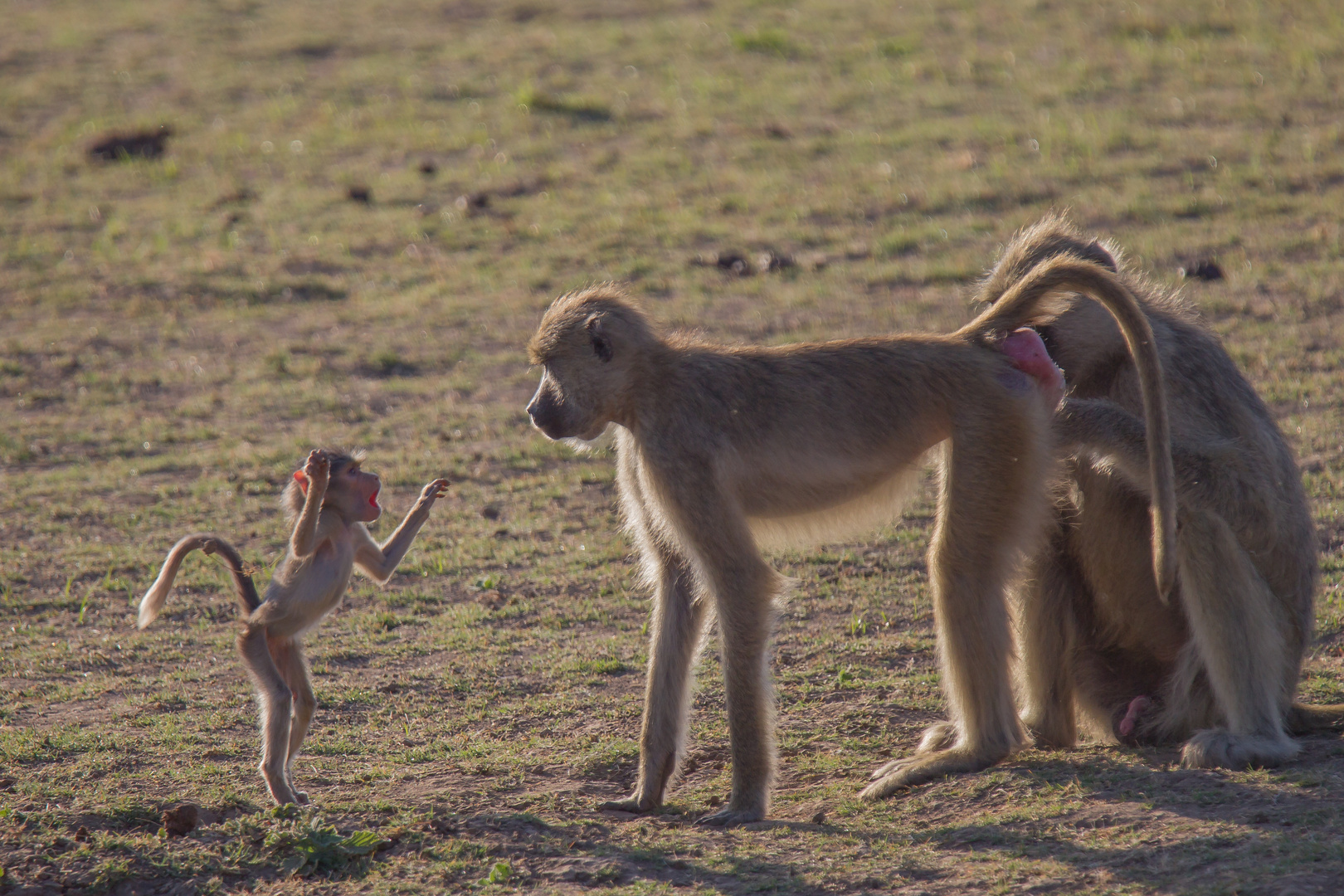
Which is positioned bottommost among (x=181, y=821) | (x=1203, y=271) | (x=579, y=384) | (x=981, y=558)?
(x=181, y=821)

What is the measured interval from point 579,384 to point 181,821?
4.83 ft

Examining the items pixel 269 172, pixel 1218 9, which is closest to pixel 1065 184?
pixel 1218 9

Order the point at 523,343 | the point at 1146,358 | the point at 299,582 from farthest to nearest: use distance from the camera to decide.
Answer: the point at 523,343 → the point at 299,582 → the point at 1146,358

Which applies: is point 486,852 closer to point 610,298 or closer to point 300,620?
point 300,620

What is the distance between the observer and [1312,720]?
4.00 meters

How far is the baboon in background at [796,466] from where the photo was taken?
381 centimetres

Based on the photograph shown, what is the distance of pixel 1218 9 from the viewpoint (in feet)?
43.9

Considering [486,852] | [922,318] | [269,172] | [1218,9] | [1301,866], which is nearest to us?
[1301,866]

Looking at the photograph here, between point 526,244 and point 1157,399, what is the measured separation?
6880 millimetres

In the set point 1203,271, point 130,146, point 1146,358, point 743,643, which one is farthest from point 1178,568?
point 130,146

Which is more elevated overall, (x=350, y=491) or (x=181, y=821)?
(x=350, y=491)

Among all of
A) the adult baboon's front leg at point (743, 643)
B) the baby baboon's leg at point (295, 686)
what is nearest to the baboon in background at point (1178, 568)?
the adult baboon's front leg at point (743, 643)

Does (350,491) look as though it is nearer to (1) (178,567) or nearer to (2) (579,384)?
(1) (178,567)

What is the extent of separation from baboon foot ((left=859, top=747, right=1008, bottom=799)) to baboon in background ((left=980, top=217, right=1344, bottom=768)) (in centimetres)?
38
